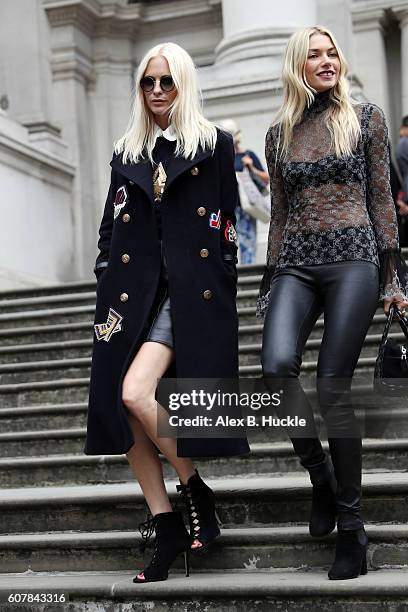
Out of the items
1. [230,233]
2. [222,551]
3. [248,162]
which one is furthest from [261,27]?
[222,551]

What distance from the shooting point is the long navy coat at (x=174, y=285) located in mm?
4211

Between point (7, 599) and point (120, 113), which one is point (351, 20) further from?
point (7, 599)

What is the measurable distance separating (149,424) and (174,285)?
0.54m

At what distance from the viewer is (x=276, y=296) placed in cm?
418

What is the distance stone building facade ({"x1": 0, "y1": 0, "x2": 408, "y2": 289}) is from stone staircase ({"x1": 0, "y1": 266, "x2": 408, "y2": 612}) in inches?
203

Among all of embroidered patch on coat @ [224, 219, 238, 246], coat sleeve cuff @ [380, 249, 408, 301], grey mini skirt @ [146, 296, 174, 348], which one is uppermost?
embroidered patch on coat @ [224, 219, 238, 246]

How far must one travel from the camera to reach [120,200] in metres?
4.40

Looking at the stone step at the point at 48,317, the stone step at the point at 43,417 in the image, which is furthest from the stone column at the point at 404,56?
the stone step at the point at 43,417

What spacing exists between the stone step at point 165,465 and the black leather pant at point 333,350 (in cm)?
135

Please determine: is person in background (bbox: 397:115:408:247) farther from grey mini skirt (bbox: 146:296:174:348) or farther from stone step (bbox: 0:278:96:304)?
grey mini skirt (bbox: 146:296:174:348)

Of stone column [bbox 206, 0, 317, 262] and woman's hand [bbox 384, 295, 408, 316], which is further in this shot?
stone column [bbox 206, 0, 317, 262]

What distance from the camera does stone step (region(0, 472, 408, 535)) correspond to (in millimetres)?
4699

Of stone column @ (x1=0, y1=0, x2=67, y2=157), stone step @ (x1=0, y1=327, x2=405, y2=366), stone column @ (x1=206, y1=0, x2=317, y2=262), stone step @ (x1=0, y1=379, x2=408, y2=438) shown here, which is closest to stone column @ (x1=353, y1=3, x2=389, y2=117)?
stone column @ (x1=206, y1=0, x2=317, y2=262)

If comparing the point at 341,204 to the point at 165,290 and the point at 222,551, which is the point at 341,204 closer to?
the point at 165,290
